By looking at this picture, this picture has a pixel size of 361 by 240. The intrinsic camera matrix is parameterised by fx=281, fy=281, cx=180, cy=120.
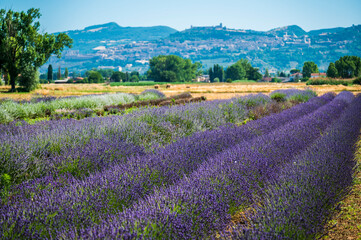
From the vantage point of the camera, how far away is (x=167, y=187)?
281cm

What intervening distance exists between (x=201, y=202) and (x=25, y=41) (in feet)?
92.4

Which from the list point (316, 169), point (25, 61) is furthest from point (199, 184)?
point (25, 61)

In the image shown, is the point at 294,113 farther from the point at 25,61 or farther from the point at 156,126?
the point at 25,61

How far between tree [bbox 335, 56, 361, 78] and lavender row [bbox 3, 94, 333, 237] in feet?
327

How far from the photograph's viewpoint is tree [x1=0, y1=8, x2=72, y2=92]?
24109mm

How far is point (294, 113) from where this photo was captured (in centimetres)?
836

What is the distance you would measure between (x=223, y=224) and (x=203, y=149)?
1656mm

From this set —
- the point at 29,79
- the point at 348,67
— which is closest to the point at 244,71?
the point at 348,67

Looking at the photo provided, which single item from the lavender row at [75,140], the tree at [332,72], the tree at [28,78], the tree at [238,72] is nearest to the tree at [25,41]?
the tree at [28,78]

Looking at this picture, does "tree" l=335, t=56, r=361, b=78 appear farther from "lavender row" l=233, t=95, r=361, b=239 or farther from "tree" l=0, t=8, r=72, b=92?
"lavender row" l=233, t=95, r=361, b=239

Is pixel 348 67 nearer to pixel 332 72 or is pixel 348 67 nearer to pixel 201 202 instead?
pixel 332 72

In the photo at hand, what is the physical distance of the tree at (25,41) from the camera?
79.1 ft

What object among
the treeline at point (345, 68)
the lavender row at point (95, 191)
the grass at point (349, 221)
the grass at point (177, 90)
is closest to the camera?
the lavender row at point (95, 191)

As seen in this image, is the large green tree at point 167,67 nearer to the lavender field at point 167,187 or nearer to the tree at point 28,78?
the tree at point 28,78
